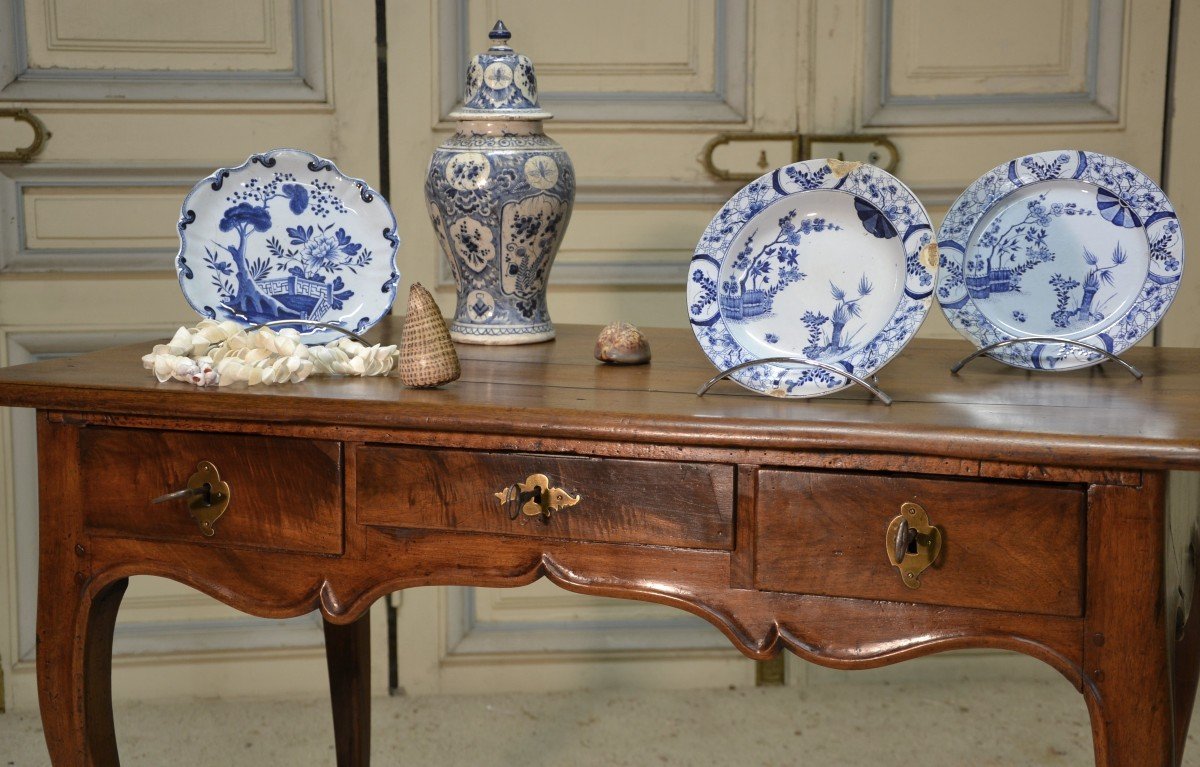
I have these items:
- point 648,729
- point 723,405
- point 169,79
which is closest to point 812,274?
point 723,405

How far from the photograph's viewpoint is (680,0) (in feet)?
7.27

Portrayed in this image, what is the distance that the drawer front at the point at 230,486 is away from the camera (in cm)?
120

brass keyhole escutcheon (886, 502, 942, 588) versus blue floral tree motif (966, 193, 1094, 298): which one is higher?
blue floral tree motif (966, 193, 1094, 298)

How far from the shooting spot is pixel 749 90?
7.34 ft

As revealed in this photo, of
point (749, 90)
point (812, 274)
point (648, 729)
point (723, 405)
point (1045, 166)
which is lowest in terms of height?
point (648, 729)

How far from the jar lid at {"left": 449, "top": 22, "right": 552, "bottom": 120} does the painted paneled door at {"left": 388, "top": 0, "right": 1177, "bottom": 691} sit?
2.53 feet

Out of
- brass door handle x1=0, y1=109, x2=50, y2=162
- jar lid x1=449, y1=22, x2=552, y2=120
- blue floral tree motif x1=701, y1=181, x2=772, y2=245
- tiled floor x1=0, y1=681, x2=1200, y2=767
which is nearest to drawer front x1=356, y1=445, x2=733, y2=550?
blue floral tree motif x1=701, y1=181, x2=772, y2=245

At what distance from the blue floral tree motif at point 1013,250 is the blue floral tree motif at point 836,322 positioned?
211 mm

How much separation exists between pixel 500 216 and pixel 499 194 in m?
0.03

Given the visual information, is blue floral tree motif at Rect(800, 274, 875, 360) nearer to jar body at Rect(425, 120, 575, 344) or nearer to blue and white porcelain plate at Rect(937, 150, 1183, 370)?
blue and white porcelain plate at Rect(937, 150, 1183, 370)

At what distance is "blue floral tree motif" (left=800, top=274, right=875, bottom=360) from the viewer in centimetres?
121

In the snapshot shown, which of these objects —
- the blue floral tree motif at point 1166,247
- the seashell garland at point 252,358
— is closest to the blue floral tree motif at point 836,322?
the blue floral tree motif at point 1166,247

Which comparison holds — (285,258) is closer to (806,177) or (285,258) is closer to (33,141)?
(806,177)

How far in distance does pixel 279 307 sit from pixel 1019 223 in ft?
2.80
